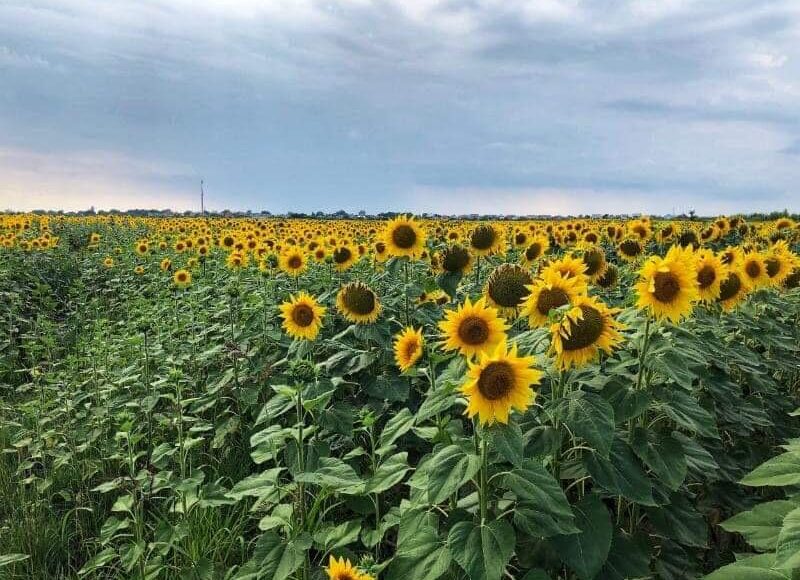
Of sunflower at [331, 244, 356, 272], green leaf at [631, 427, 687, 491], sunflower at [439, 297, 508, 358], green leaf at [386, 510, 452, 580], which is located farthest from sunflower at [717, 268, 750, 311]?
sunflower at [331, 244, 356, 272]

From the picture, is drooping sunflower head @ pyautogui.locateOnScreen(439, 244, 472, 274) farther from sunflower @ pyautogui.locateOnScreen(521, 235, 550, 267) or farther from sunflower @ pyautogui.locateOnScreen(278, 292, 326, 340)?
sunflower @ pyautogui.locateOnScreen(521, 235, 550, 267)

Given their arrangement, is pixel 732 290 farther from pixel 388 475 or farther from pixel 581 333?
pixel 388 475

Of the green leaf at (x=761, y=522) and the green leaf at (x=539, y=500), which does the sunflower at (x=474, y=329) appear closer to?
the green leaf at (x=539, y=500)

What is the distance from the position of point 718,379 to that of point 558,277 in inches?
67.2

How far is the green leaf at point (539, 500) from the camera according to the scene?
216cm

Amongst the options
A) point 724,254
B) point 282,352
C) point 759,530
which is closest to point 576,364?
point 759,530

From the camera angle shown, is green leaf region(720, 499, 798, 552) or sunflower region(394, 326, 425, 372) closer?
green leaf region(720, 499, 798, 552)

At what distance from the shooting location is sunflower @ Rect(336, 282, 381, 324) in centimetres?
465

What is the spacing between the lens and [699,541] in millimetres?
2748

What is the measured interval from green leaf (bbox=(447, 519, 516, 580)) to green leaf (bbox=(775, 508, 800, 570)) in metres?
0.82

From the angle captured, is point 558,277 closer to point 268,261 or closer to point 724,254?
point 724,254

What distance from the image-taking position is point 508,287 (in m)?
3.20

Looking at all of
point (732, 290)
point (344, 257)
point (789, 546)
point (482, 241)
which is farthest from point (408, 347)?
point (344, 257)

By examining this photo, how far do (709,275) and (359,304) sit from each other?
2381mm
